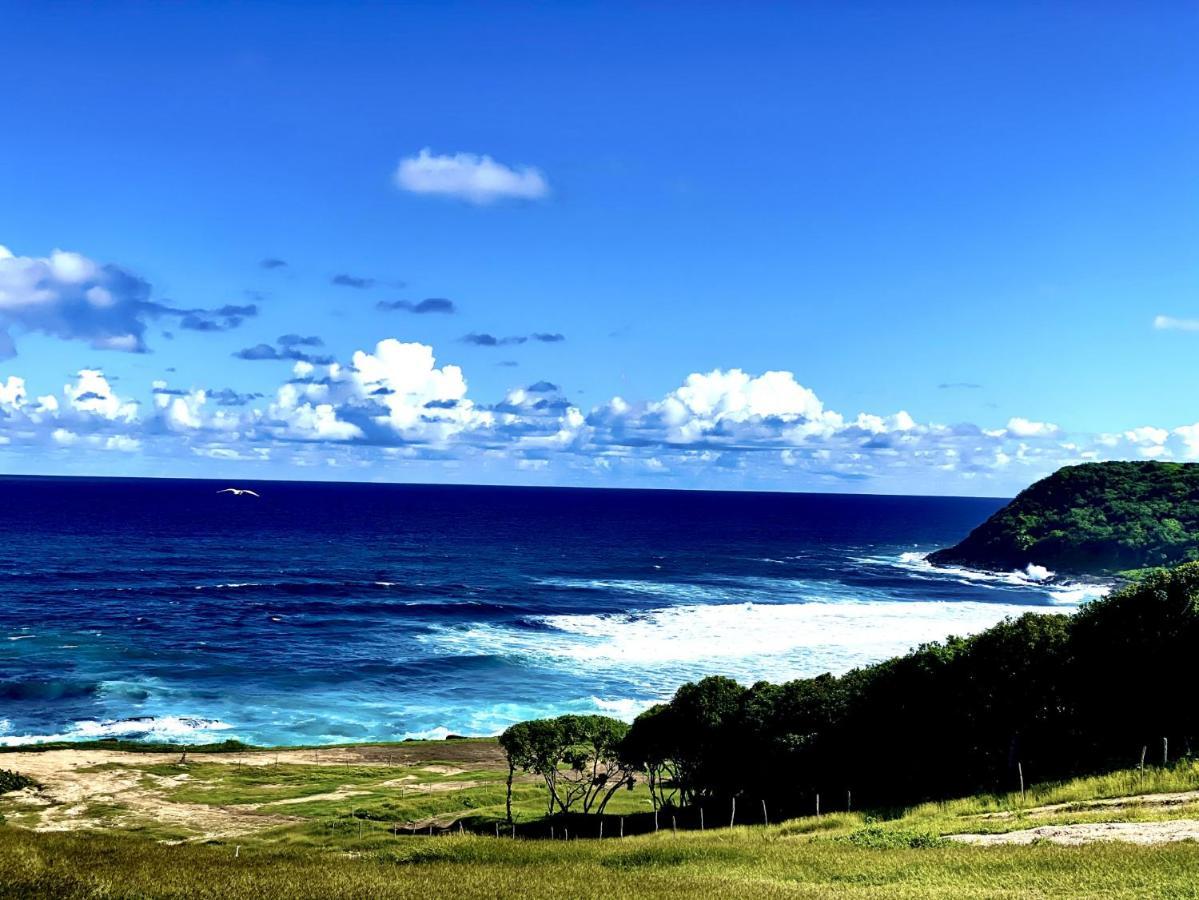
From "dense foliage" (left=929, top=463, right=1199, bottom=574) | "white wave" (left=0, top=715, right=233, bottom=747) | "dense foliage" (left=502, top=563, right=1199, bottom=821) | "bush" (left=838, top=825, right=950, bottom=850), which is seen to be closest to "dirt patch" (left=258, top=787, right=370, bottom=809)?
"dense foliage" (left=502, top=563, right=1199, bottom=821)

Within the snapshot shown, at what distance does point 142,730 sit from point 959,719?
193ft

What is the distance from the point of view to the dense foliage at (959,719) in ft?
135

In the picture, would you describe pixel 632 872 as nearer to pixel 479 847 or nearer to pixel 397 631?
pixel 479 847

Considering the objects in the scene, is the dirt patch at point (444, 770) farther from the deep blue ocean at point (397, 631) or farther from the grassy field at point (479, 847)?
the deep blue ocean at point (397, 631)

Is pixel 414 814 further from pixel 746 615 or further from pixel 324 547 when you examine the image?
pixel 324 547

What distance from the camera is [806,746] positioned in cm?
4441

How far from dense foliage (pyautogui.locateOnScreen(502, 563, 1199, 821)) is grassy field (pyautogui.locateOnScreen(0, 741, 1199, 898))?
5.07 metres

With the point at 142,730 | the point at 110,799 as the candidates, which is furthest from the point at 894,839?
the point at 142,730

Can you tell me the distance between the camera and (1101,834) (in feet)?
83.1

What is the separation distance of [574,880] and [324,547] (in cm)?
16353

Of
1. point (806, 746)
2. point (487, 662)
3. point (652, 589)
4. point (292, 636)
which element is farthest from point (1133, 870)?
point (652, 589)

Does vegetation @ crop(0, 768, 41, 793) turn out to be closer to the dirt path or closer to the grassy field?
the dirt path

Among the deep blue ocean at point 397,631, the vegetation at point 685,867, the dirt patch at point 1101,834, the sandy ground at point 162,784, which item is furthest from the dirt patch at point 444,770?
the dirt patch at point 1101,834

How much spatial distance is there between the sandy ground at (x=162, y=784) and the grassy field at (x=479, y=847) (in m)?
0.19
